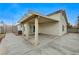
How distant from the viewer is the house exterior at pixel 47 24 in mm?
3047

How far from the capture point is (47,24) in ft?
11.2

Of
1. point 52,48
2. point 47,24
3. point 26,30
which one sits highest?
point 47,24

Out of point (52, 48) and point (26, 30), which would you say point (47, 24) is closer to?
point (26, 30)

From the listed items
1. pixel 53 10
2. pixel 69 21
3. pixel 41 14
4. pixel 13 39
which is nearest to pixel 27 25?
pixel 13 39

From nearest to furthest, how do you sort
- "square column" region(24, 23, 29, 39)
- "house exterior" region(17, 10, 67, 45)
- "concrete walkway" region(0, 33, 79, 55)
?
1. "concrete walkway" region(0, 33, 79, 55)
2. "house exterior" region(17, 10, 67, 45)
3. "square column" region(24, 23, 29, 39)

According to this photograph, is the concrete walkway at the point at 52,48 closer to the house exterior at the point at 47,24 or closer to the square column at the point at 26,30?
the house exterior at the point at 47,24

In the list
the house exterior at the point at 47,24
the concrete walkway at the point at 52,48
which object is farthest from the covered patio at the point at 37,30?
the concrete walkway at the point at 52,48

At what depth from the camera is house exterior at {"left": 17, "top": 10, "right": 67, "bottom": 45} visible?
120 inches

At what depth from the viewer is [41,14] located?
3016mm

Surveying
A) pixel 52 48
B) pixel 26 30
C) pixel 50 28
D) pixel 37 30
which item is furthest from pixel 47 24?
pixel 52 48

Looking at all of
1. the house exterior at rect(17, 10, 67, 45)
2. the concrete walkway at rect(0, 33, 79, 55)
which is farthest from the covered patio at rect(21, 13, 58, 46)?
the concrete walkway at rect(0, 33, 79, 55)

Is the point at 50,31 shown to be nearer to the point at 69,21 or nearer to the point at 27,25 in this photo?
the point at 69,21

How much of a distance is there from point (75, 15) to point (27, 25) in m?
1.71

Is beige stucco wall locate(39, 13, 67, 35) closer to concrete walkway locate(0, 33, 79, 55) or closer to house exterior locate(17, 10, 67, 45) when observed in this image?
house exterior locate(17, 10, 67, 45)
